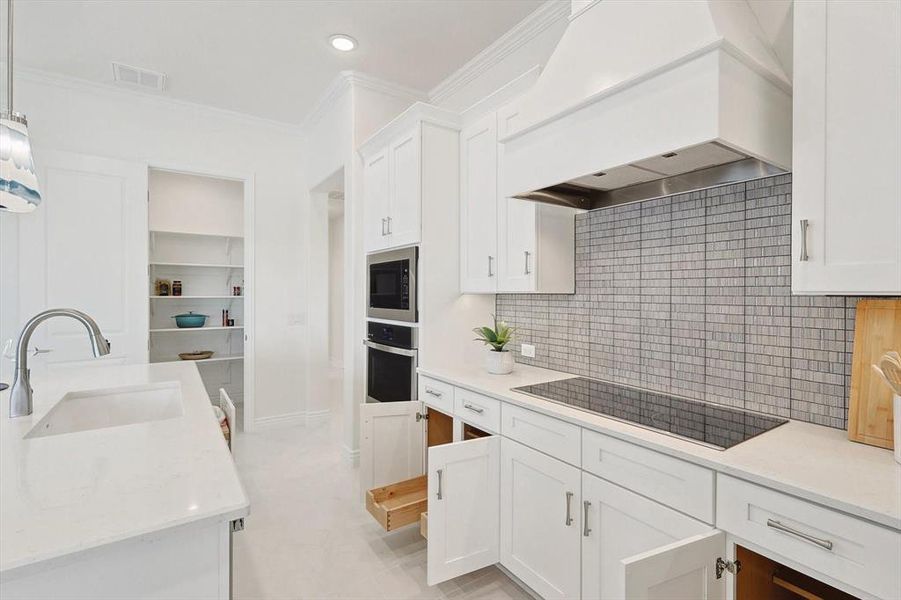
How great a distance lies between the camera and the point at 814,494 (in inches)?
39.9

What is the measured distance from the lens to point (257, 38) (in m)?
2.86

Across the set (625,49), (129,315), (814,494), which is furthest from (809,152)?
(129,315)

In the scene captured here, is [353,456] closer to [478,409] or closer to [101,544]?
[478,409]

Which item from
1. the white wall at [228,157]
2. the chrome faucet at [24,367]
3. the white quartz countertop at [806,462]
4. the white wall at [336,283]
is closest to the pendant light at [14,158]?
the chrome faucet at [24,367]

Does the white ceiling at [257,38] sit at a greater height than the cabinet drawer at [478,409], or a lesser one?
greater

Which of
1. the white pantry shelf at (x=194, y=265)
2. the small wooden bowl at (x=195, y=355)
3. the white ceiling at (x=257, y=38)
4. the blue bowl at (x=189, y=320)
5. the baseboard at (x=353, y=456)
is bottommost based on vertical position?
the baseboard at (x=353, y=456)

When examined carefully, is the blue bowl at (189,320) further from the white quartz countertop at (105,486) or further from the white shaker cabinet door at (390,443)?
the white quartz countertop at (105,486)

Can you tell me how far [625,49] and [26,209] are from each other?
2635mm

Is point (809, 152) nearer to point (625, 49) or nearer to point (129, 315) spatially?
point (625, 49)

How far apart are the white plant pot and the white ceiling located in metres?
1.95

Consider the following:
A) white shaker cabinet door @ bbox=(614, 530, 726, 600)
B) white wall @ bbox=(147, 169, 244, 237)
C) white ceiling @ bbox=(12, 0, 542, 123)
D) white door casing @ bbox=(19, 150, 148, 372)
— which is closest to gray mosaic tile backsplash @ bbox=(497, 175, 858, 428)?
white shaker cabinet door @ bbox=(614, 530, 726, 600)

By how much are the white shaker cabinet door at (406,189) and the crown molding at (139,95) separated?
1892mm

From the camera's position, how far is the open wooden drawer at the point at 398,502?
215 cm

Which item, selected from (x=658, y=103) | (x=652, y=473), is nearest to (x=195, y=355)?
(x=652, y=473)
